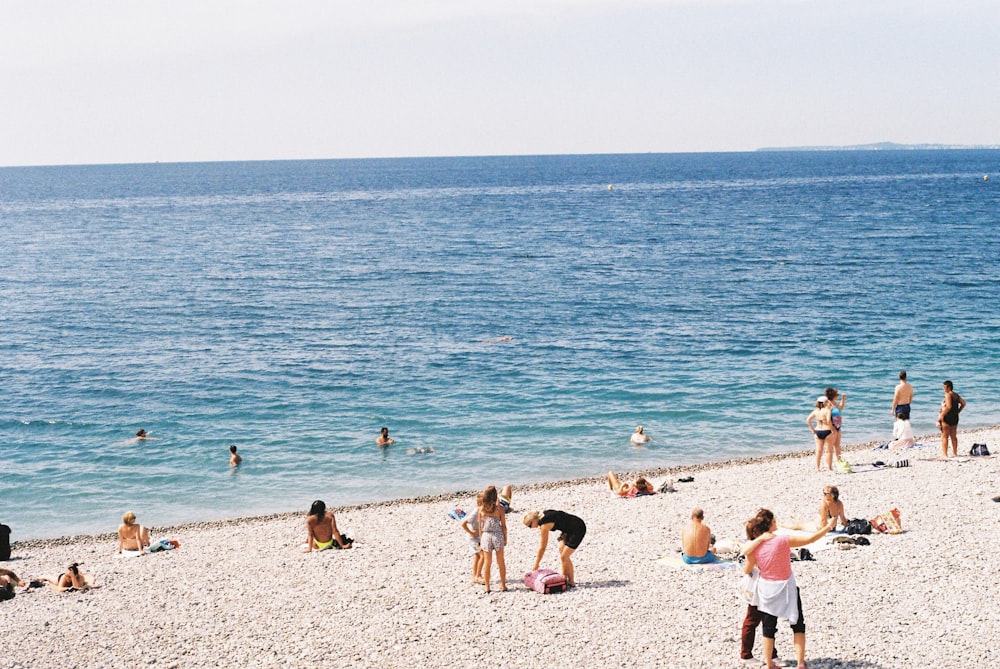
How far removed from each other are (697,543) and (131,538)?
37.3 feet

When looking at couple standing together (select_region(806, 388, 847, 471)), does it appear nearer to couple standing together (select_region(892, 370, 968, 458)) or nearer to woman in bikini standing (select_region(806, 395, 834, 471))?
woman in bikini standing (select_region(806, 395, 834, 471))

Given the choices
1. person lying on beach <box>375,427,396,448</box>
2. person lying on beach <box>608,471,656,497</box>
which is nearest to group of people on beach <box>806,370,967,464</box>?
person lying on beach <box>608,471,656,497</box>

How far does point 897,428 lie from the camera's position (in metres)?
22.0

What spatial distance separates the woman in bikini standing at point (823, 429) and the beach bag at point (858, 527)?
4.57 meters

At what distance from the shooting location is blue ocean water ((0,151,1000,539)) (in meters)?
25.4

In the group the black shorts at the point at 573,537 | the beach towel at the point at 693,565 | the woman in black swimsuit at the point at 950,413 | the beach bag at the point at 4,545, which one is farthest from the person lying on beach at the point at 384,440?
the woman in black swimsuit at the point at 950,413

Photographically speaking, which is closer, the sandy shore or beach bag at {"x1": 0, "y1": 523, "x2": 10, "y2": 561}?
the sandy shore

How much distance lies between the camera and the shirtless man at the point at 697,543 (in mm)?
14938

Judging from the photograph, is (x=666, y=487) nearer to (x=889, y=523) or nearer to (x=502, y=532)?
(x=889, y=523)

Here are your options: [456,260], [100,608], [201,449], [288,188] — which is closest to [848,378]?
[201,449]

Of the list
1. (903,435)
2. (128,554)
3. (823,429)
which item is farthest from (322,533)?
(903,435)

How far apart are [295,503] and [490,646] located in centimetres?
1190

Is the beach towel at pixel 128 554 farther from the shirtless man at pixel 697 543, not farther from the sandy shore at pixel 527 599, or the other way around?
the shirtless man at pixel 697 543

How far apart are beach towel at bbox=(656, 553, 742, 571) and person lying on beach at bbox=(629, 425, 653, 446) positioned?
10.7 metres
